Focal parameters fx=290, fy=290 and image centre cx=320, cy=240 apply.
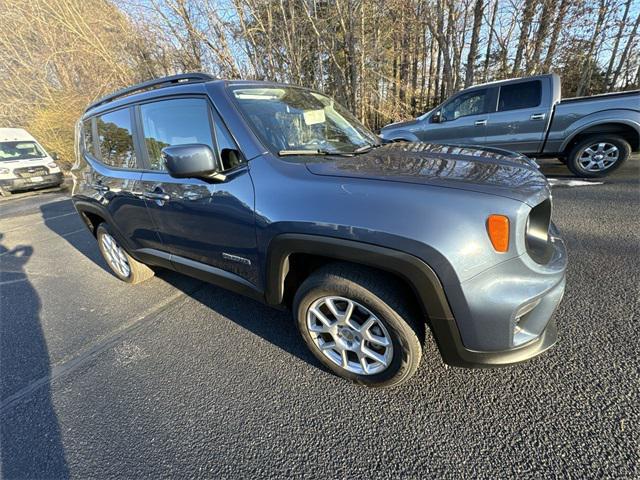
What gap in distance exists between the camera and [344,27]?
355 inches

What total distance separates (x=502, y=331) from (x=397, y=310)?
49 cm

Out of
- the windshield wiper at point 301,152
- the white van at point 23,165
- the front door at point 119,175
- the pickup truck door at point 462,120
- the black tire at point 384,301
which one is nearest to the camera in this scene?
the black tire at point 384,301

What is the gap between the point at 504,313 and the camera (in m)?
1.34

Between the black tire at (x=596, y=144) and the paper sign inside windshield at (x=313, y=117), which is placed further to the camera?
the black tire at (x=596, y=144)

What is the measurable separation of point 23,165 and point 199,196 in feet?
40.1

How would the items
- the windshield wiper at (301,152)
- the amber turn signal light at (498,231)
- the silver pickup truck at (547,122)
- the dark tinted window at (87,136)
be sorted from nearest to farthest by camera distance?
the amber turn signal light at (498,231) < the windshield wiper at (301,152) < the dark tinted window at (87,136) < the silver pickup truck at (547,122)

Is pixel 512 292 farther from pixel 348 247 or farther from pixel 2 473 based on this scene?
pixel 2 473

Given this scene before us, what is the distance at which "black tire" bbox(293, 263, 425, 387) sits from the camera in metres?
1.55

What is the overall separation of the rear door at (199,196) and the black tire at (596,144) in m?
6.33

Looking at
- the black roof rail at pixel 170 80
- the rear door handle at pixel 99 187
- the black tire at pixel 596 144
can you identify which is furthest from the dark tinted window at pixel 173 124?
the black tire at pixel 596 144

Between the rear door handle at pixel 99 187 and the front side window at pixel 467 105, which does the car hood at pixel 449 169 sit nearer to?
the rear door handle at pixel 99 187

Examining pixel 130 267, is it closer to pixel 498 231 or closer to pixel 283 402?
pixel 283 402

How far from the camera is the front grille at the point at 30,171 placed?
968 cm

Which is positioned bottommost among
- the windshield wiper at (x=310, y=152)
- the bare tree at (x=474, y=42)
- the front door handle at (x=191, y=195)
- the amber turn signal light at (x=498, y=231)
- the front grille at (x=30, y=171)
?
the front grille at (x=30, y=171)
